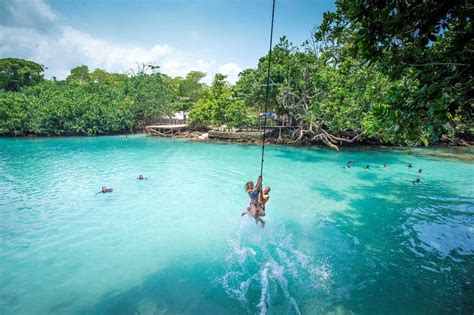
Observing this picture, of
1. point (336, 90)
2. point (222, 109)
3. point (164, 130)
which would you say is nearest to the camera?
point (336, 90)

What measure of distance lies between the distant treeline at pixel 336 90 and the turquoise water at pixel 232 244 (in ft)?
11.1

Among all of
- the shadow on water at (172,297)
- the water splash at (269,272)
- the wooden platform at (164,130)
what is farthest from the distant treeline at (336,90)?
the shadow on water at (172,297)

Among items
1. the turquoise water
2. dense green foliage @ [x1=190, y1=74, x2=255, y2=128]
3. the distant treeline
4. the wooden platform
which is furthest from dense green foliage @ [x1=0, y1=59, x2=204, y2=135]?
the turquoise water

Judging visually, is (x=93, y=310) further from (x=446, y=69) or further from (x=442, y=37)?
(x=442, y=37)

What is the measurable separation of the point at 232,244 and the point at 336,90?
16610 mm

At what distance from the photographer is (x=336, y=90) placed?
1964 centimetres

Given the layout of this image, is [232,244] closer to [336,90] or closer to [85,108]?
[336,90]

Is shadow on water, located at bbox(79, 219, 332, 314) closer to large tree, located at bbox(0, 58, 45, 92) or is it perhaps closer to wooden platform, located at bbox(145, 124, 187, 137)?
wooden platform, located at bbox(145, 124, 187, 137)

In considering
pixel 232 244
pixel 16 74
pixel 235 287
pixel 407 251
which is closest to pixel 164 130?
pixel 232 244

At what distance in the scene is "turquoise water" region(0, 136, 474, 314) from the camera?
5.44 m

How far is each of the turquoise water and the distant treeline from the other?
337 cm

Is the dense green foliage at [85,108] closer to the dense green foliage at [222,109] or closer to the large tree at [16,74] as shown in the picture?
the large tree at [16,74]

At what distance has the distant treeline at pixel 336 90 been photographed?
168 inches

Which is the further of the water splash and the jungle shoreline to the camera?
the jungle shoreline
